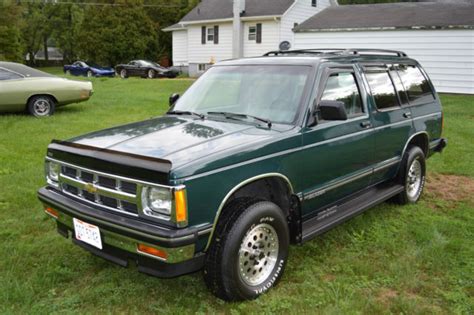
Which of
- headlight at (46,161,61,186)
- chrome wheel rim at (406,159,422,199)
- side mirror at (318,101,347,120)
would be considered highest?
side mirror at (318,101,347,120)

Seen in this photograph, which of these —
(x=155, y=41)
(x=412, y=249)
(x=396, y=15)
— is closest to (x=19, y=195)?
(x=412, y=249)

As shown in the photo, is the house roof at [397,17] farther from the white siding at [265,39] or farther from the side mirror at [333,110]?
the side mirror at [333,110]

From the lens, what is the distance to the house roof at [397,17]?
1889cm

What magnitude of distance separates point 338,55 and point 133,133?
2276 millimetres

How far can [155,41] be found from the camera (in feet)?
135

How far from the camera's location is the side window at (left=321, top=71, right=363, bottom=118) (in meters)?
4.24

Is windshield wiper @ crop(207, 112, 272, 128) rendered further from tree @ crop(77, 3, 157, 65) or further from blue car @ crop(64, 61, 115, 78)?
tree @ crop(77, 3, 157, 65)

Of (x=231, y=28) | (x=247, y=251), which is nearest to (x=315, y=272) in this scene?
(x=247, y=251)

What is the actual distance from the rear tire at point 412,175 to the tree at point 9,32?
38.1m

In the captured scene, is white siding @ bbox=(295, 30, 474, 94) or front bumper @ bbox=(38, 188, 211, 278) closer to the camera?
front bumper @ bbox=(38, 188, 211, 278)

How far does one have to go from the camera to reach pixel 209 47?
104ft

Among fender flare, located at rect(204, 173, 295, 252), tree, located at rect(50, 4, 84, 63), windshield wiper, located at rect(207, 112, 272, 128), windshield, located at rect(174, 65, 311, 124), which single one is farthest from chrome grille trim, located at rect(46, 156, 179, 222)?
tree, located at rect(50, 4, 84, 63)

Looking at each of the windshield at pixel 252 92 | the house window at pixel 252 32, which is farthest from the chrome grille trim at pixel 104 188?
the house window at pixel 252 32

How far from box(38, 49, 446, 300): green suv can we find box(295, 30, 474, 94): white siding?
15.3 metres
